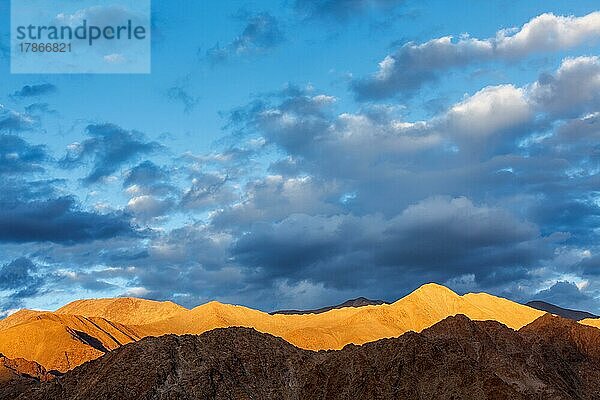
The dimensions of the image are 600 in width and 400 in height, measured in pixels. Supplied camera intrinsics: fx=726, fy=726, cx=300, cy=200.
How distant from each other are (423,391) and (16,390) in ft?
199

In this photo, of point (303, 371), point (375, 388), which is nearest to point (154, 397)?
point (303, 371)

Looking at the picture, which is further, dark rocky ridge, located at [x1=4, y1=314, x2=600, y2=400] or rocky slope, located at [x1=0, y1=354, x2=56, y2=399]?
rocky slope, located at [x1=0, y1=354, x2=56, y2=399]

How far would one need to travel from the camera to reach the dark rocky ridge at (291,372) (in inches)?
3452

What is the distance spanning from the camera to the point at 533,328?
147625mm

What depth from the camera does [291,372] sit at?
96.9 meters

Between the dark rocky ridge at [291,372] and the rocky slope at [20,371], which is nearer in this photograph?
the dark rocky ridge at [291,372]

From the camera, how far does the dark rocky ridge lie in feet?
288

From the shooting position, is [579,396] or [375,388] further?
[579,396]

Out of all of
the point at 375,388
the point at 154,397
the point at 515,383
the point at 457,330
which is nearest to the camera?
the point at 154,397

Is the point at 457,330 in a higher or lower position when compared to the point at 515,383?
higher

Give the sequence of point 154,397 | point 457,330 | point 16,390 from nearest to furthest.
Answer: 1. point 154,397
2. point 16,390
3. point 457,330

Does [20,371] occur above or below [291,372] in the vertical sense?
above

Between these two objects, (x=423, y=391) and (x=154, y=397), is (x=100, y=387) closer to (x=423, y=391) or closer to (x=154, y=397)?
(x=154, y=397)

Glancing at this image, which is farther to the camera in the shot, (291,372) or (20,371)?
(20,371)
